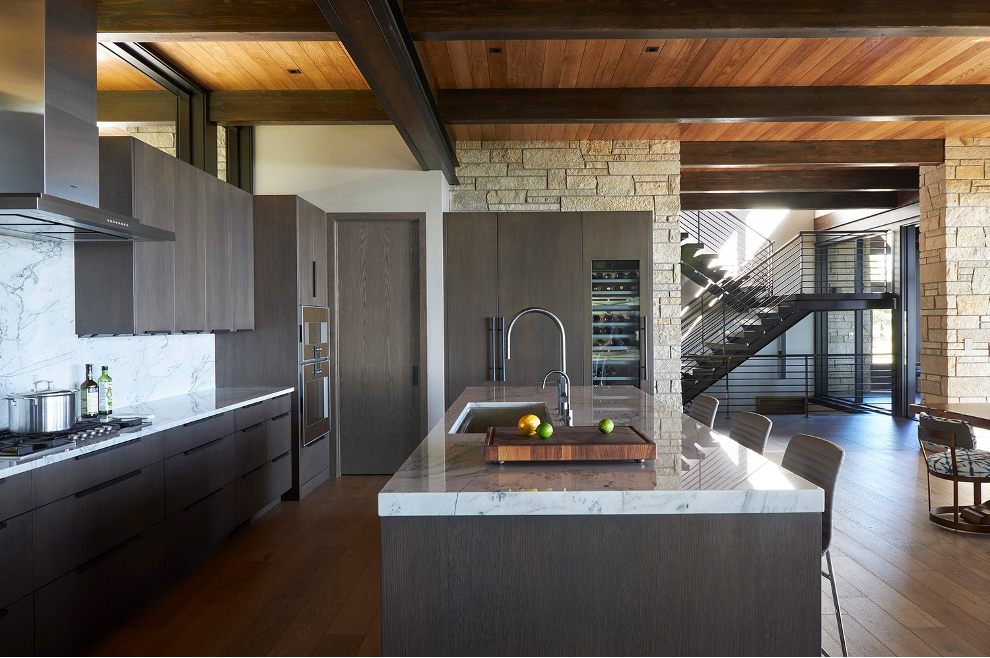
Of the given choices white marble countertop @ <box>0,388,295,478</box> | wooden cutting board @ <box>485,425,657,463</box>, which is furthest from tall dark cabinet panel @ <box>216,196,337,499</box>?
wooden cutting board @ <box>485,425,657,463</box>

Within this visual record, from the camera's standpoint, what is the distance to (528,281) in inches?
231

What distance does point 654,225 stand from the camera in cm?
618

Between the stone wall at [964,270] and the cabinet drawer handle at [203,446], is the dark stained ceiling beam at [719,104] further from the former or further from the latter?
the cabinet drawer handle at [203,446]

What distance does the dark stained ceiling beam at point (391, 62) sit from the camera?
2.79 meters

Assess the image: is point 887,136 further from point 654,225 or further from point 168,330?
point 168,330

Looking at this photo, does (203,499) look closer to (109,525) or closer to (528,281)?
(109,525)

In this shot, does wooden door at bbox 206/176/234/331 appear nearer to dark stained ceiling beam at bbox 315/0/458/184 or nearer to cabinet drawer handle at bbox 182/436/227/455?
cabinet drawer handle at bbox 182/436/227/455

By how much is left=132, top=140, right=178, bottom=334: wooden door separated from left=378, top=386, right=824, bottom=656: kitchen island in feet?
8.04

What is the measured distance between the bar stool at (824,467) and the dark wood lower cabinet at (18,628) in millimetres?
2637

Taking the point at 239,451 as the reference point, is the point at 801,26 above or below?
above

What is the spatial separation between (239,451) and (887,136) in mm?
6020

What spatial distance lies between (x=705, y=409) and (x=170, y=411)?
2.88 m

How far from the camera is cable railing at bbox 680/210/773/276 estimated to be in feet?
40.7

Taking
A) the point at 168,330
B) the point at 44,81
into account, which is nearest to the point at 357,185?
the point at 168,330
